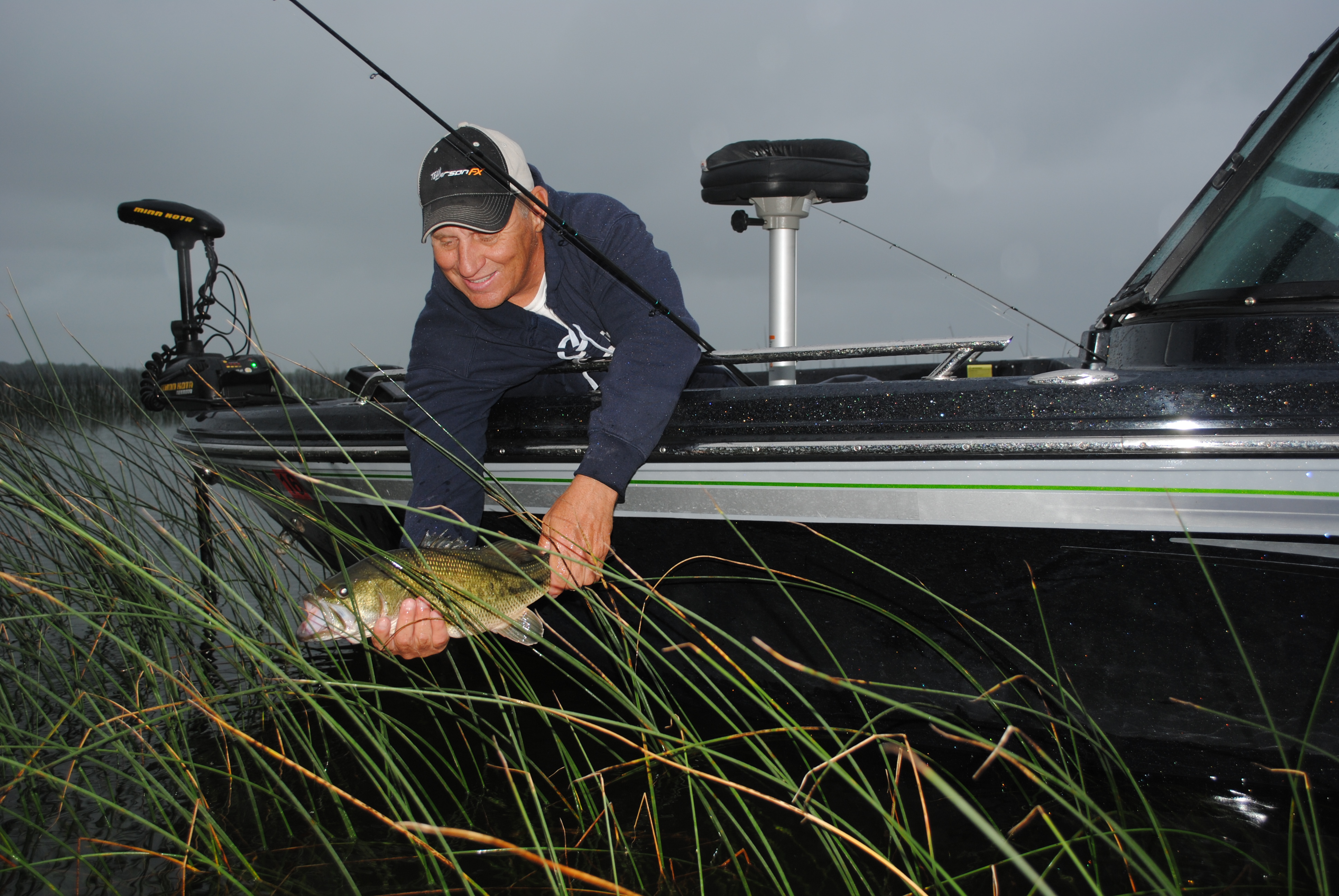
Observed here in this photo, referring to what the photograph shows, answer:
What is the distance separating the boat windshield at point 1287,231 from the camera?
1894 mm

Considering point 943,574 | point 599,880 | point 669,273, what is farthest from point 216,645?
point 943,574

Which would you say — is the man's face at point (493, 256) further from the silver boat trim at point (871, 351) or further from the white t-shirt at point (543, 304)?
the silver boat trim at point (871, 351)

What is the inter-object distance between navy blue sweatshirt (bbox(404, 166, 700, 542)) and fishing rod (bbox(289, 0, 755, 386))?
0.03 m

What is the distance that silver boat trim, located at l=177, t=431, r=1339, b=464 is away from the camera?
1608 millimetres

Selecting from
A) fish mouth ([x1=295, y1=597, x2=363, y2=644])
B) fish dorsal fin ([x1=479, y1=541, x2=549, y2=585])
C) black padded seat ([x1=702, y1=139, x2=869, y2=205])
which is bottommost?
fish mouth ([x1=295, y1=597, x2=363, y2=644])

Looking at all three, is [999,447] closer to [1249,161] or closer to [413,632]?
[1249,161]

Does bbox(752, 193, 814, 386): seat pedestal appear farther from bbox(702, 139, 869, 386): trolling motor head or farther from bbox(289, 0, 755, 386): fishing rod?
bbox(289, 0, 755, 386): fishing rod

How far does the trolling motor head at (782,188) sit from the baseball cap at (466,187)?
4.11ft

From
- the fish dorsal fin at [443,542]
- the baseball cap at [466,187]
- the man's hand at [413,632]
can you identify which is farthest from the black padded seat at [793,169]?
the man's hand at [413,632]

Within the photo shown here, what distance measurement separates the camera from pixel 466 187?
6.89 ft

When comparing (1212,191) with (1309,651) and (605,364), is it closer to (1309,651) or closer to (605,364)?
(1309,651)

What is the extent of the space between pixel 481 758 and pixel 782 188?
240 cm

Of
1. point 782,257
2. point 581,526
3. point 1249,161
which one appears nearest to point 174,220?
point 782,257

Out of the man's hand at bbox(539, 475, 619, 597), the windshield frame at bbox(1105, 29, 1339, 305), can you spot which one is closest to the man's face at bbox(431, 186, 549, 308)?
the man's hand at bbox(539, 475, 619, 597)
